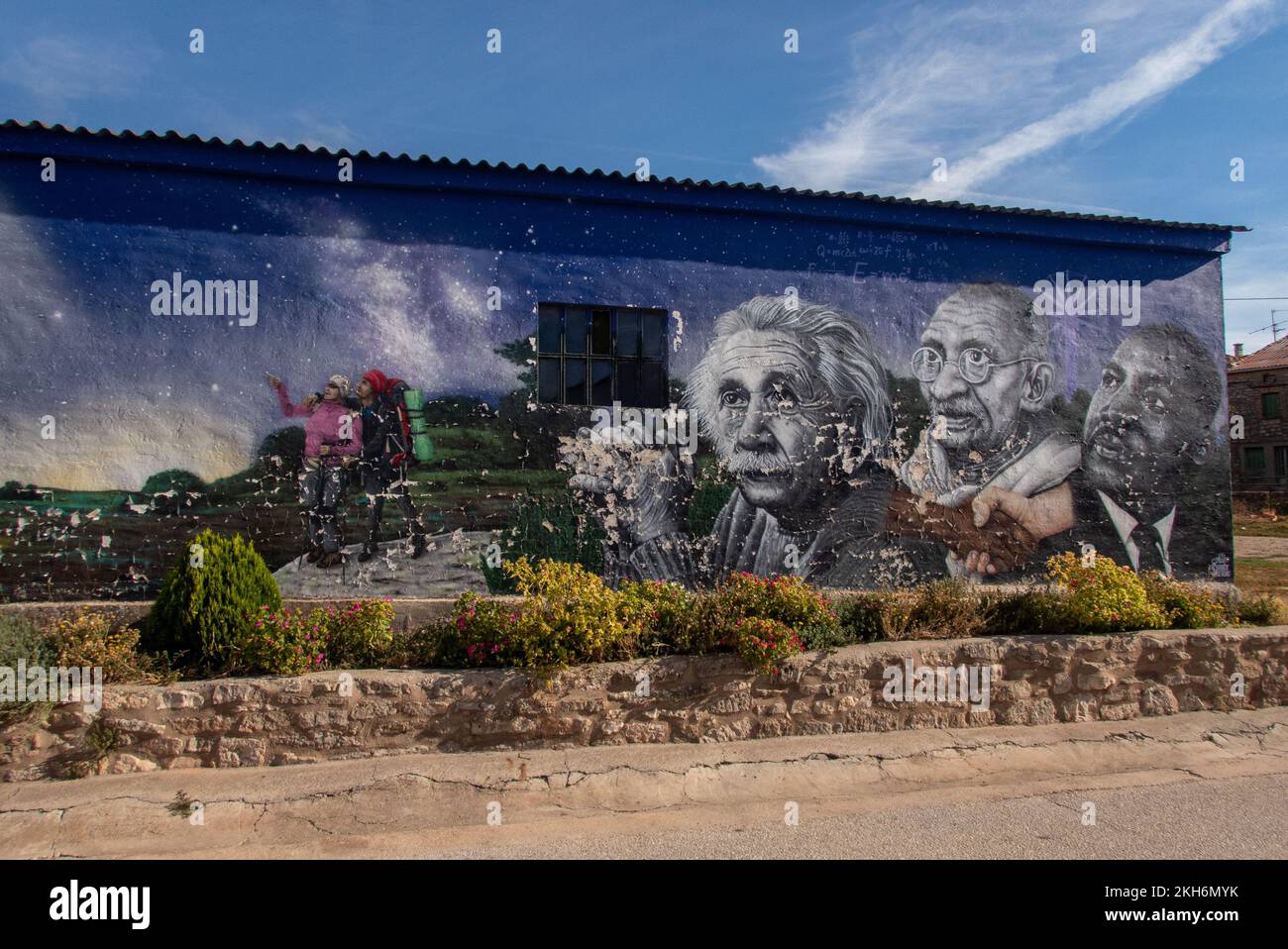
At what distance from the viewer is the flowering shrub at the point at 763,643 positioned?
5.90m

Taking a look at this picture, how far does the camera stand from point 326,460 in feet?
25.3

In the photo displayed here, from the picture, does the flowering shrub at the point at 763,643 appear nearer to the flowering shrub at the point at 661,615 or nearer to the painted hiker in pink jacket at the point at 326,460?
the flowering shrub at the point at 661,615

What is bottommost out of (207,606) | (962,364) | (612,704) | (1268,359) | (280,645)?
(612,704)

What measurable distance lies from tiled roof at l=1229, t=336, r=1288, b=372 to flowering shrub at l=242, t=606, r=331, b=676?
40.7m

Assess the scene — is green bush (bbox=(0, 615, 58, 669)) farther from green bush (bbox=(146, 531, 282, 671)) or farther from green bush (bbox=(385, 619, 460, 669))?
green bush (bbox=(385, 619, 460, 669))

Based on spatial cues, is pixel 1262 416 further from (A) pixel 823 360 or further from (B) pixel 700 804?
(B) pixel 700 804

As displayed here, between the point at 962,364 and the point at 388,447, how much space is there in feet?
19.6

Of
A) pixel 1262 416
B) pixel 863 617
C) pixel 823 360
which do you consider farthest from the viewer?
pixel 1262 416

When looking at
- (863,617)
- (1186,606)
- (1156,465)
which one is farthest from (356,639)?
(1156,465)

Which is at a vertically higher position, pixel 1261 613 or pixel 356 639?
pixel 356 639

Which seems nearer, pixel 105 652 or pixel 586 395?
pixel 105 652

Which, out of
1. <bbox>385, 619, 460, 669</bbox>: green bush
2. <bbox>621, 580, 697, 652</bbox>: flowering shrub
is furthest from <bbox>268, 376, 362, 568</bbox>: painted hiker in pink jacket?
<bbox>621, 580, 697, 652</bbox>: flowering shrub

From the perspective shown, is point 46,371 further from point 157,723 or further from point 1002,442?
point 1002,442

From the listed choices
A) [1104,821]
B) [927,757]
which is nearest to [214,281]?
[927,757]
